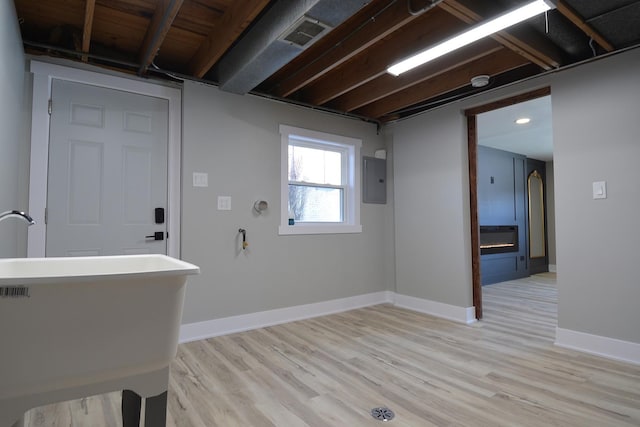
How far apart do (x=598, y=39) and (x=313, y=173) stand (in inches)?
107

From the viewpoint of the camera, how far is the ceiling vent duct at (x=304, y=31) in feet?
7.07

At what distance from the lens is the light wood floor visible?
1.83 metres

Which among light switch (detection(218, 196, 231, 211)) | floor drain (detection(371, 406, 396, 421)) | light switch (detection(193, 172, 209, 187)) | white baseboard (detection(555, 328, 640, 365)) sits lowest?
floor drain (detection(371, 406, 396, 421))

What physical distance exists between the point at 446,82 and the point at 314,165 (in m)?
1.65

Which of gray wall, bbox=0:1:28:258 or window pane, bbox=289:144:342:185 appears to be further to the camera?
window pane, bbox=289:144:342:185

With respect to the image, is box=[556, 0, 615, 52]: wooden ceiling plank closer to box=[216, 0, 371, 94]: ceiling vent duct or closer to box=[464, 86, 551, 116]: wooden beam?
box=[464, 86, 551, 116]: wooden beam

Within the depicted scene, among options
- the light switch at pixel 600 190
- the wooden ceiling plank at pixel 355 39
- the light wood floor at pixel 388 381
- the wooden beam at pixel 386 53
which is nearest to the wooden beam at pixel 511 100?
the light switch at pixel 600 190

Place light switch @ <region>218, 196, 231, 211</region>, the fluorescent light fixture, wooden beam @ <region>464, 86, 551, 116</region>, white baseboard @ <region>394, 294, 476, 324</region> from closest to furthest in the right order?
the fluorescent light fixture < wooden beam @ <region>464, 86, 551, 116</region> < light switch @ <region>218, 196, 231, 211</region> < white baseboard @ <region>394, 294, 476, 324</region>

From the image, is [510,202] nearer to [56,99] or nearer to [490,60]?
[490,60]

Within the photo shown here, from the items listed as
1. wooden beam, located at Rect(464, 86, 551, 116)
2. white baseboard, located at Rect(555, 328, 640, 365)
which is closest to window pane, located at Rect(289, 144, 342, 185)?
wooden beam, located at Rect(464, 86, 551, 116)

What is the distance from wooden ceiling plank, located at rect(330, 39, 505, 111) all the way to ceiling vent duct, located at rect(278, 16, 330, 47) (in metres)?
1.26

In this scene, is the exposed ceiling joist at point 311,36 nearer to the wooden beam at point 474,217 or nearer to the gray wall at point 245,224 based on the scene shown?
the gray wall at point 245,224

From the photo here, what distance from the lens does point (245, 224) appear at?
3.38 metres

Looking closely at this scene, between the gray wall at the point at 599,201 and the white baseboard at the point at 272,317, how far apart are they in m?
2.03
